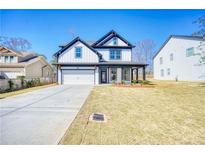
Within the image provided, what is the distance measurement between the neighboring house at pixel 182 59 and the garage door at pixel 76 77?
46.6 ft

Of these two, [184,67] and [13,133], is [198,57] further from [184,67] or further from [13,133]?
[13,133]

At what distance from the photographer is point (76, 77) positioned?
20.5 meters

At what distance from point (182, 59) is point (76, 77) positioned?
1677 cm

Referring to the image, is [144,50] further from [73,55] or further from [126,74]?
[73,55]

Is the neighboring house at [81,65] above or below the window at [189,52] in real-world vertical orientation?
below

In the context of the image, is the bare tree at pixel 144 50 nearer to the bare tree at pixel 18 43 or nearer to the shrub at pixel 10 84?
the bare tree at pixel 18 43

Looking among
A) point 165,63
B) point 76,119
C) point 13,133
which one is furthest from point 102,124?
point 165,63

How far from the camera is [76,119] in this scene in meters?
5.30

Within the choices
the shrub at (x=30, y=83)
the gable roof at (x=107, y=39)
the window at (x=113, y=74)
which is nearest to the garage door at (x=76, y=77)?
the window at (x=113, y=74)

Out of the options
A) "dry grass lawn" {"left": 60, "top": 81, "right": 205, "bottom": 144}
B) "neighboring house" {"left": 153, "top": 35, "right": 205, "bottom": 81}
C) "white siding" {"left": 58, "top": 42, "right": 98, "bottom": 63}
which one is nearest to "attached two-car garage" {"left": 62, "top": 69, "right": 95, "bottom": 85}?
"white siding" {"left": 58, "top": 42, "right": 98, "bottom": 63}

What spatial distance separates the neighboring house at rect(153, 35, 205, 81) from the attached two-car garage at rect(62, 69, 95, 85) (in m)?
14.2

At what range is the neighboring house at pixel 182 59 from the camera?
21.2m

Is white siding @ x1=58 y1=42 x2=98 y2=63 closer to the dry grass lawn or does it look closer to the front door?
the front door

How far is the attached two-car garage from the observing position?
2050cm
